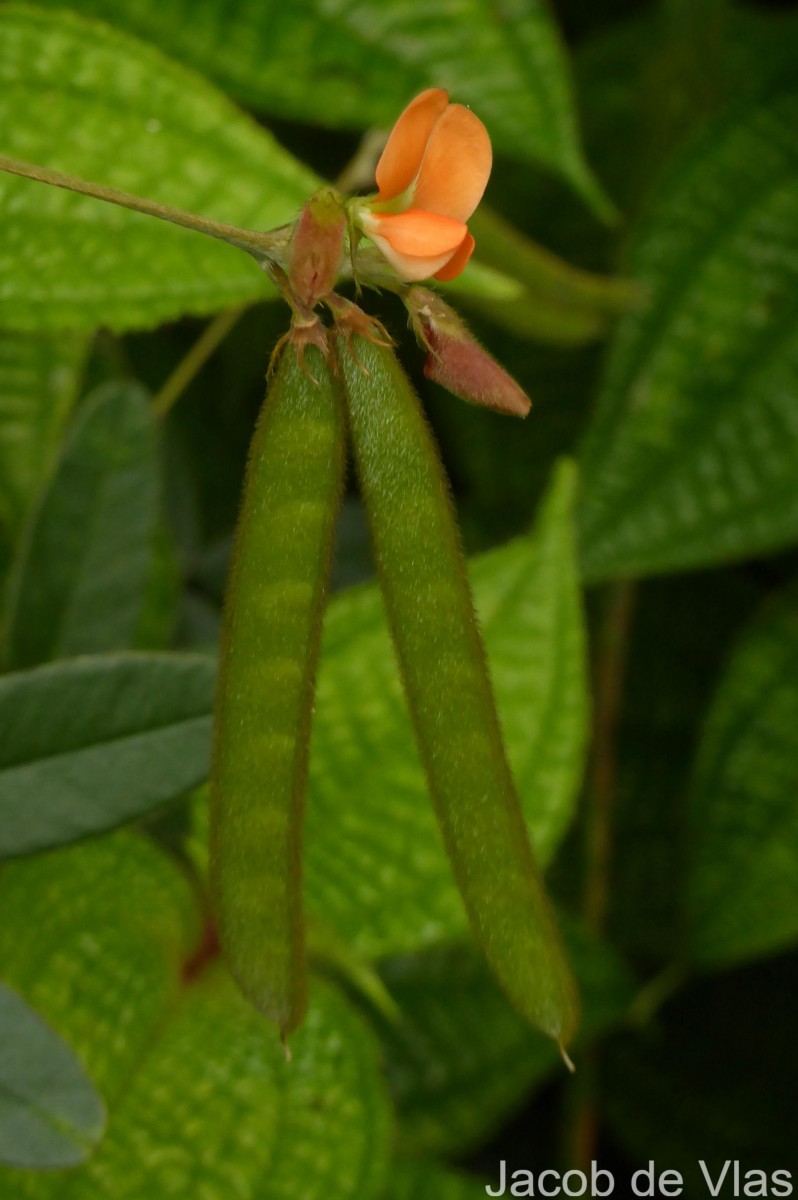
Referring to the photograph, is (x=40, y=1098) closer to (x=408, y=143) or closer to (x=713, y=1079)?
(x=408, y=143)

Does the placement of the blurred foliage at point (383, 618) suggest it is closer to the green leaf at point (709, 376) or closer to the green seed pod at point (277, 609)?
the green leaf at point (709, 376)

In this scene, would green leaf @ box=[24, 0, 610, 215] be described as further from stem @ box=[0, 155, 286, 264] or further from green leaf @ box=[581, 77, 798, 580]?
stem @ box=[0, 155, 286, 264]

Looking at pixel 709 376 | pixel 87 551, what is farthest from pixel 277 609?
pixel 709 376

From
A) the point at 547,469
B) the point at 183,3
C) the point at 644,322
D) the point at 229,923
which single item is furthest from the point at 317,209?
the point at 547,469

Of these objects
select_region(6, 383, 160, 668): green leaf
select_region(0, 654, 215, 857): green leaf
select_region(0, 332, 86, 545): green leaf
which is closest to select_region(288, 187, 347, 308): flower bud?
select_region(0, 654, 215, 857): green leaf

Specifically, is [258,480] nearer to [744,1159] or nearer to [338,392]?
[338,392]

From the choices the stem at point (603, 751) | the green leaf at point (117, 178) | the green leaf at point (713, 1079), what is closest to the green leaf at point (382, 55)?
the green leaf at point (117, 178)
